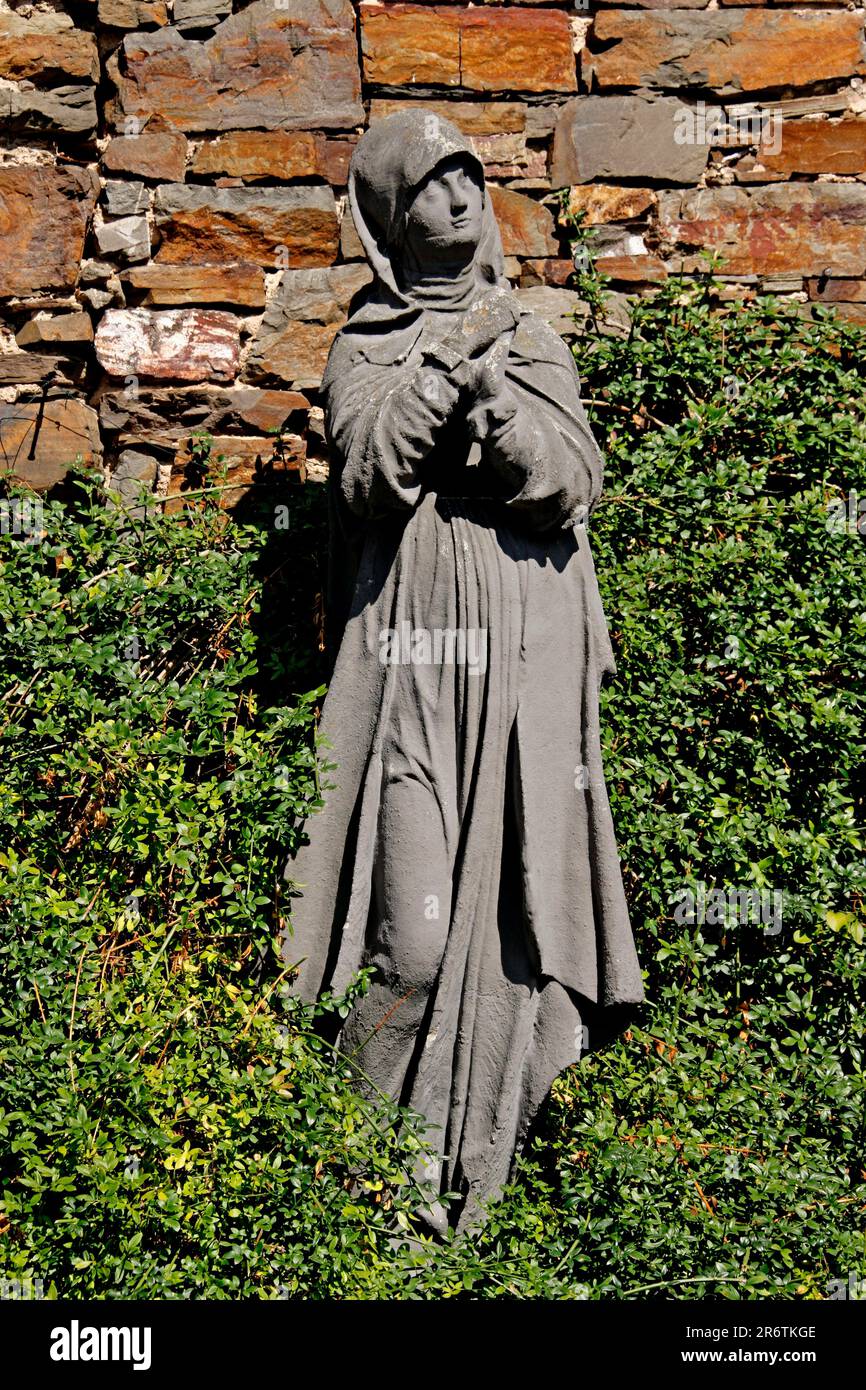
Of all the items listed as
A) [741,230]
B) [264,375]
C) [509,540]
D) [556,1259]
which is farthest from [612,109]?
[556,1259]

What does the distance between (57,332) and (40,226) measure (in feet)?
0.97

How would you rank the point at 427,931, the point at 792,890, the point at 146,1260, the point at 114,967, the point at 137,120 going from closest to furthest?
the point at 146,1260, the point at 427,931, the point at 114,967, the point at 792,890, the point at 137,120

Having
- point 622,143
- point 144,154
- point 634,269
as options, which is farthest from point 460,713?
point 622,143

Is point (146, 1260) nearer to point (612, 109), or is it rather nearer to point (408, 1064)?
point (408, 1064)

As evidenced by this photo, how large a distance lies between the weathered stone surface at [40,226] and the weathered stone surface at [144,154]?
0.10m

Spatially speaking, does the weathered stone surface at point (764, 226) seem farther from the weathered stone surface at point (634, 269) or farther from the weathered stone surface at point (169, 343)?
the weathered stone surface at point (169, 343)

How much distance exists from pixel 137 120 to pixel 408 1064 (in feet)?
9.32

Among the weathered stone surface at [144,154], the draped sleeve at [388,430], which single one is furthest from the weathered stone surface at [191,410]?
the draped sleeve at [388,430]

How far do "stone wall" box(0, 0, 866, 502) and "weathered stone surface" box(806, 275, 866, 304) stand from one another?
0.25ft

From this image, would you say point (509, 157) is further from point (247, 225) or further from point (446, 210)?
point (446, 210)

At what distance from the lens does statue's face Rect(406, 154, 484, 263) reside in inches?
170

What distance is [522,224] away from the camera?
5844 millimetres

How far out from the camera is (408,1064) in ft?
14.3

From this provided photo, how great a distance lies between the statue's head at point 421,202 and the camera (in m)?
4.33
